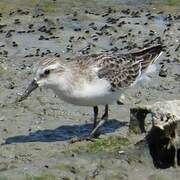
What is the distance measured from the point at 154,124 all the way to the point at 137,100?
10.4 ft

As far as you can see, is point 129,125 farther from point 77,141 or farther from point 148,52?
point 148,52

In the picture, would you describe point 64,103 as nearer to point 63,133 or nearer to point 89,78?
point 63,133

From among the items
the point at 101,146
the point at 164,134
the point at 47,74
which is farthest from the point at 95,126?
the point at 164,134

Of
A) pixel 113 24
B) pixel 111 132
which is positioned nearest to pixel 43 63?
pixel 111 132

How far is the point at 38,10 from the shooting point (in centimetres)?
1789

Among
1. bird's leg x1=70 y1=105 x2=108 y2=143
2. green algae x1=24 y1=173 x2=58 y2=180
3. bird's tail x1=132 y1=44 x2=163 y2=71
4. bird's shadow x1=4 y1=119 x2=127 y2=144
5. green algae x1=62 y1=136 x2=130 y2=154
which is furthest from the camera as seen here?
bird's tail x1=132 y1=44 x2=163 y2=71

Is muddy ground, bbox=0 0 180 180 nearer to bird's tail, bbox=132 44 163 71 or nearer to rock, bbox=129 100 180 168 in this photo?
rock, bbox=129 100 180 168

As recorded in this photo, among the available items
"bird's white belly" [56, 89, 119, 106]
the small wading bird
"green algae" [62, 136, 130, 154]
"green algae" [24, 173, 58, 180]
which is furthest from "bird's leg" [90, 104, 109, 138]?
"green algae" [24, 173, 58, 180]

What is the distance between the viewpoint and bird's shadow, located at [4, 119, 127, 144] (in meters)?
Result: 10.2

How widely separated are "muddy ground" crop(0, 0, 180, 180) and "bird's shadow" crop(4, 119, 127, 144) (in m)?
0.01

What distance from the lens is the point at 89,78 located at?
9.91 m

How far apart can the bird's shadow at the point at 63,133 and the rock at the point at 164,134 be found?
5.21 feet

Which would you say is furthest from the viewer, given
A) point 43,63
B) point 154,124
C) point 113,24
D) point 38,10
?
point 38,10

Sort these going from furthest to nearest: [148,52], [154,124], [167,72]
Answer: [167,72] → [148,52] → [154,124]
